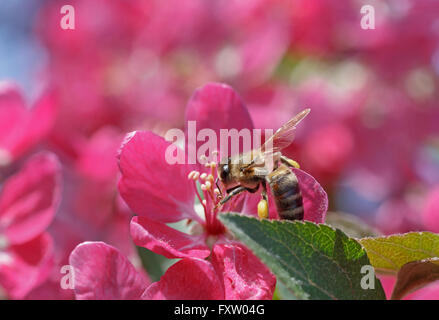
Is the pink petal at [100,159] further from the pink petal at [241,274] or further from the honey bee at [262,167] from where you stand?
the pink petal at [241,274]

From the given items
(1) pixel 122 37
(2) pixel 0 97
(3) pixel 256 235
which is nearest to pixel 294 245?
(3) pixel 256 235

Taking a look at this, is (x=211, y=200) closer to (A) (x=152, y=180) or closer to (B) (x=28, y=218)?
(A) (x=152, y=180)

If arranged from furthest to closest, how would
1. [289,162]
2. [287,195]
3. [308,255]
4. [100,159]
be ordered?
[100,159], [289,162], [287,195], [308,255]

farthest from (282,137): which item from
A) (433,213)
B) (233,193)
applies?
(433,213)

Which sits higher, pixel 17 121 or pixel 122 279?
pixel 17 121

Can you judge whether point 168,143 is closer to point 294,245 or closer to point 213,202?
point 213,202

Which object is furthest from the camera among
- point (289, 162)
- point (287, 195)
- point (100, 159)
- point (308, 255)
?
Answer: point (100, 159)

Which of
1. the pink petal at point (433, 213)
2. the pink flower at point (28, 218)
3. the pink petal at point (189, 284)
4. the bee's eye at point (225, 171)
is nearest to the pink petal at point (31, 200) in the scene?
the pink flower at point (28, 218)
